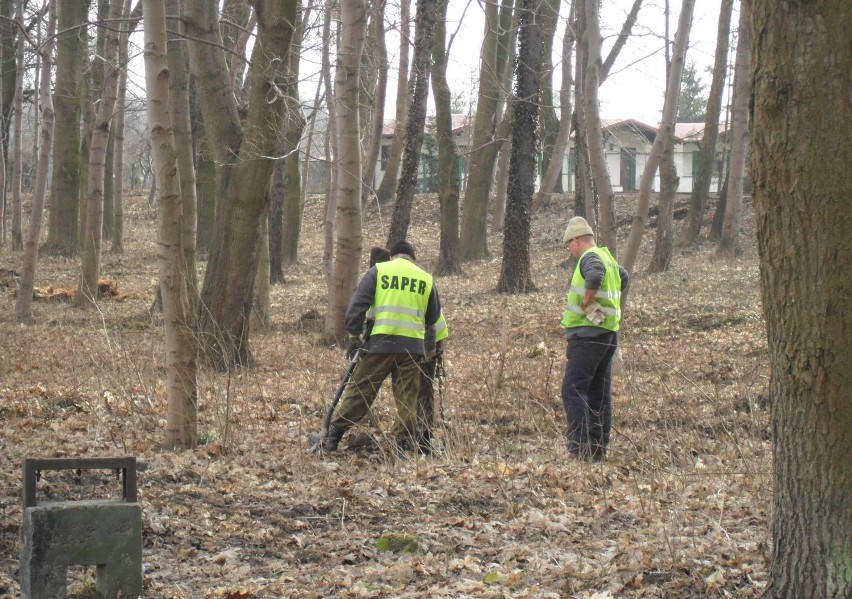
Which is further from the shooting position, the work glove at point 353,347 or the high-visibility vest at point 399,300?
the work glove at point 353,347

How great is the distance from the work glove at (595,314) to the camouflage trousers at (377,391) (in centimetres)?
153

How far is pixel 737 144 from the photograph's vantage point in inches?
897

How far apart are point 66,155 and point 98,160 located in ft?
35.0

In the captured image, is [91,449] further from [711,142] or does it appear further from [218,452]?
[711,142]

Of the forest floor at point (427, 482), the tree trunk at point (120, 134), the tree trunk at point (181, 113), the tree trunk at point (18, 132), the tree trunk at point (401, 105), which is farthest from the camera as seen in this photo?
the tree trunk at point (401, 105)

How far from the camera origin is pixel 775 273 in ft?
11.6

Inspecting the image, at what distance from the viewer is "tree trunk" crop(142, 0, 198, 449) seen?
7.15 m

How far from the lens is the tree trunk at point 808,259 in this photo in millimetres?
3326

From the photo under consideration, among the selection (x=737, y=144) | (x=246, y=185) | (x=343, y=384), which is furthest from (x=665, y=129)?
(x=737, y=144)

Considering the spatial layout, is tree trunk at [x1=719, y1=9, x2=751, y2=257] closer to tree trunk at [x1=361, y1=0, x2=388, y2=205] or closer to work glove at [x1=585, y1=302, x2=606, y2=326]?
tree trunk at [x1=361, y1=0, x2=388, y2=205]

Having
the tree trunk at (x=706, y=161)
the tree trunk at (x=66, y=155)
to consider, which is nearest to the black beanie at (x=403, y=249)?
the tree trunk at (x=66, y=155)

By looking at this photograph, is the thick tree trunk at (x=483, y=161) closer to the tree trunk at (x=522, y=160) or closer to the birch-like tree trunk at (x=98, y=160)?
the tree trunk at (x=522, y=160)

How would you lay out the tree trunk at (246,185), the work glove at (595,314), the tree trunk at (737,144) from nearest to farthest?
the work glove at (595,314)
the tree trunk at (246,185)
the tree trunk at (737,144)

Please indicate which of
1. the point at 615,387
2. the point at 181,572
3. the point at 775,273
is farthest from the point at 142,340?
the point at 775,273
